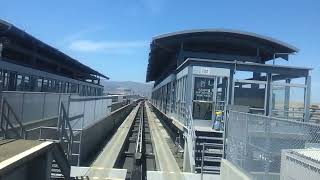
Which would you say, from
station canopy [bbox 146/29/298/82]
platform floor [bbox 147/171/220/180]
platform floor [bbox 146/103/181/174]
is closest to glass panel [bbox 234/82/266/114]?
platform floor [bbox 146/103/181/174]

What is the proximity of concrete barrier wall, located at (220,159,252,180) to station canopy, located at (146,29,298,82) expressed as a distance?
15.9m

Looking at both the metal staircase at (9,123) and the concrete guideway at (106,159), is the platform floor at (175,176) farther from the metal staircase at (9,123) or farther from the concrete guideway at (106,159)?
the metal staircase at (9,123)

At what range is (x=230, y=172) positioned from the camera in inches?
517

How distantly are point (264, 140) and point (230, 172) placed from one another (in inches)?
112

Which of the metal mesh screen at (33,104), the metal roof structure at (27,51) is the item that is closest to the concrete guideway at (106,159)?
the metal mesh screen at (33,104)

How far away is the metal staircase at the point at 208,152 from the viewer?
17344 mm

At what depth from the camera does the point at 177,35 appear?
Result: 30312mm

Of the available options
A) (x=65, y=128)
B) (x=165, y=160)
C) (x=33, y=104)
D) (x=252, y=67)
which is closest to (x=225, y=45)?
(x=252, y=67)

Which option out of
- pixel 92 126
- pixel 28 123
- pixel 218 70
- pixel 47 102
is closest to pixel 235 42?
pixel 218 70

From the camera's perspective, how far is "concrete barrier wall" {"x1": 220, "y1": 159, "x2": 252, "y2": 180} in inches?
454

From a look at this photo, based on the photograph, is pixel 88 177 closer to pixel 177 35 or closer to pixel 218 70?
pixel 218 70

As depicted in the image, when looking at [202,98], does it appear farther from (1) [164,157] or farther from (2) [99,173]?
(2) [99,173]

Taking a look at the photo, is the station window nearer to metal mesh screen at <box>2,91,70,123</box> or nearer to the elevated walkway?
metal mesh screen at <box>2,91,70,123</box>

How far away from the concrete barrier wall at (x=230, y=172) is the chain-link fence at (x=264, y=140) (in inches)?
4.6
